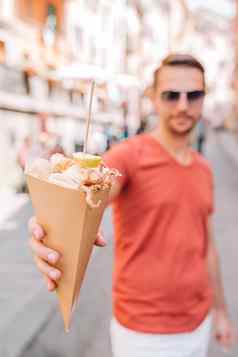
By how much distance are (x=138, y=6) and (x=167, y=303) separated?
42378mm

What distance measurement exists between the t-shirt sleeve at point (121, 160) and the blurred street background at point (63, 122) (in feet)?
0.74

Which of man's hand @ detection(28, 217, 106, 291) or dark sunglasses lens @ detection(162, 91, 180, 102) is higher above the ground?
dark sunglasses lens @ detection(162, 91, 180, 102)

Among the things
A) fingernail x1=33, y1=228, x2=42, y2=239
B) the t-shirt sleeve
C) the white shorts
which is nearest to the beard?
the t-shirt sleeve

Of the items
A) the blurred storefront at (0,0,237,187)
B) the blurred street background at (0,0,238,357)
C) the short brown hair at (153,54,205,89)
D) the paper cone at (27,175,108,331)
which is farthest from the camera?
the blurred storefront at (0,0,237,187)

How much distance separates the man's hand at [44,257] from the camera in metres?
1.48

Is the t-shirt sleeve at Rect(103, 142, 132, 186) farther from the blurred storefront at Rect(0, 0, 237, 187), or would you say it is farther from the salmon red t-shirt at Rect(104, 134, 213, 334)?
the blurred storefront at Rect(0, 0, 237, 187)

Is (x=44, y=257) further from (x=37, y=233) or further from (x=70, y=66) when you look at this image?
(x=70, y=66)

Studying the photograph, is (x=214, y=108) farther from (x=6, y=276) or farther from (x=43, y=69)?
(x=6, y=276)

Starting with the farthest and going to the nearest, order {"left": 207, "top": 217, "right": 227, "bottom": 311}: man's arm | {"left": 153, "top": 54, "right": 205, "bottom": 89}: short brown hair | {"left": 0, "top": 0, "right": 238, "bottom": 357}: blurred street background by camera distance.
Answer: {"left": 0, "top": 0, "right": 238, "bottom": 357}: blurred street background < {"left": 207, "top": 217, "right": 227, "bottom": 311}: man's arm < {"left": 153, "top": 54, "right": 205, "bottom": 89}: short brown hair

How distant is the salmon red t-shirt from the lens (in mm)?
2266

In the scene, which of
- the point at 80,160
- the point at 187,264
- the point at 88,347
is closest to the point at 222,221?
the point at 88,347

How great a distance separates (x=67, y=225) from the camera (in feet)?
4.91

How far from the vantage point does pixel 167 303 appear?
2279 millimetres

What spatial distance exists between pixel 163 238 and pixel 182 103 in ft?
1.70
